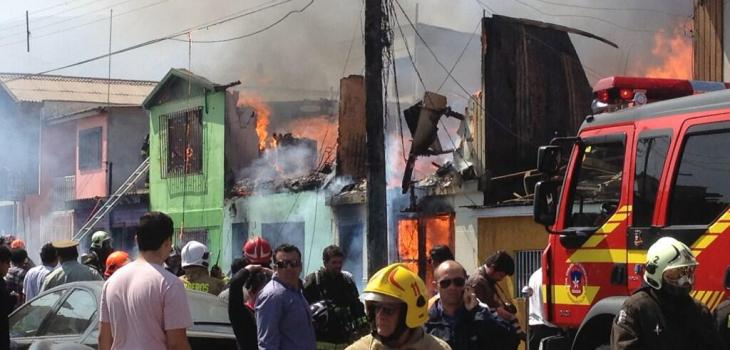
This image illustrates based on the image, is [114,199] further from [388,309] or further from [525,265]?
[388,309]

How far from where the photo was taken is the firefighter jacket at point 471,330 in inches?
201

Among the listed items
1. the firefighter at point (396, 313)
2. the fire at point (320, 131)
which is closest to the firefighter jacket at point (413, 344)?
the firefighter at point (396, 313)

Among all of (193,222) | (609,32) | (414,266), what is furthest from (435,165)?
(193,222)

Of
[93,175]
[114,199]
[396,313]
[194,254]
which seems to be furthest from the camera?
[93,175]

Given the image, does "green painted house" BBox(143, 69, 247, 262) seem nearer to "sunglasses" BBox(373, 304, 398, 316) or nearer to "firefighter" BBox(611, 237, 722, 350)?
"firefighter" BBox(611, 237, 722, 350)

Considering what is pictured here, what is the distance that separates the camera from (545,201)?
24.5ft

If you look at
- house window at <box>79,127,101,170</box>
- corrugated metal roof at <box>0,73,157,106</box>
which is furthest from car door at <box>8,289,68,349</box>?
corrugated metal roof at <box>0,73,157,106</box>

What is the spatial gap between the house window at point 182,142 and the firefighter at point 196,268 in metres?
19.1

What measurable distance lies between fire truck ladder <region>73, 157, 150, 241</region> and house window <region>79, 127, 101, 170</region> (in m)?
1.54

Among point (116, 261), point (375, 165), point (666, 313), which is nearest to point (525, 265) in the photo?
point (375, 165)

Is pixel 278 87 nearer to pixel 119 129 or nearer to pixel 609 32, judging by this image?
pixel 119 129

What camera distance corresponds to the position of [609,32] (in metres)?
23.7

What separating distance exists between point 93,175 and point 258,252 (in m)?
26.9

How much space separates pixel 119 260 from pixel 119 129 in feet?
79.6
